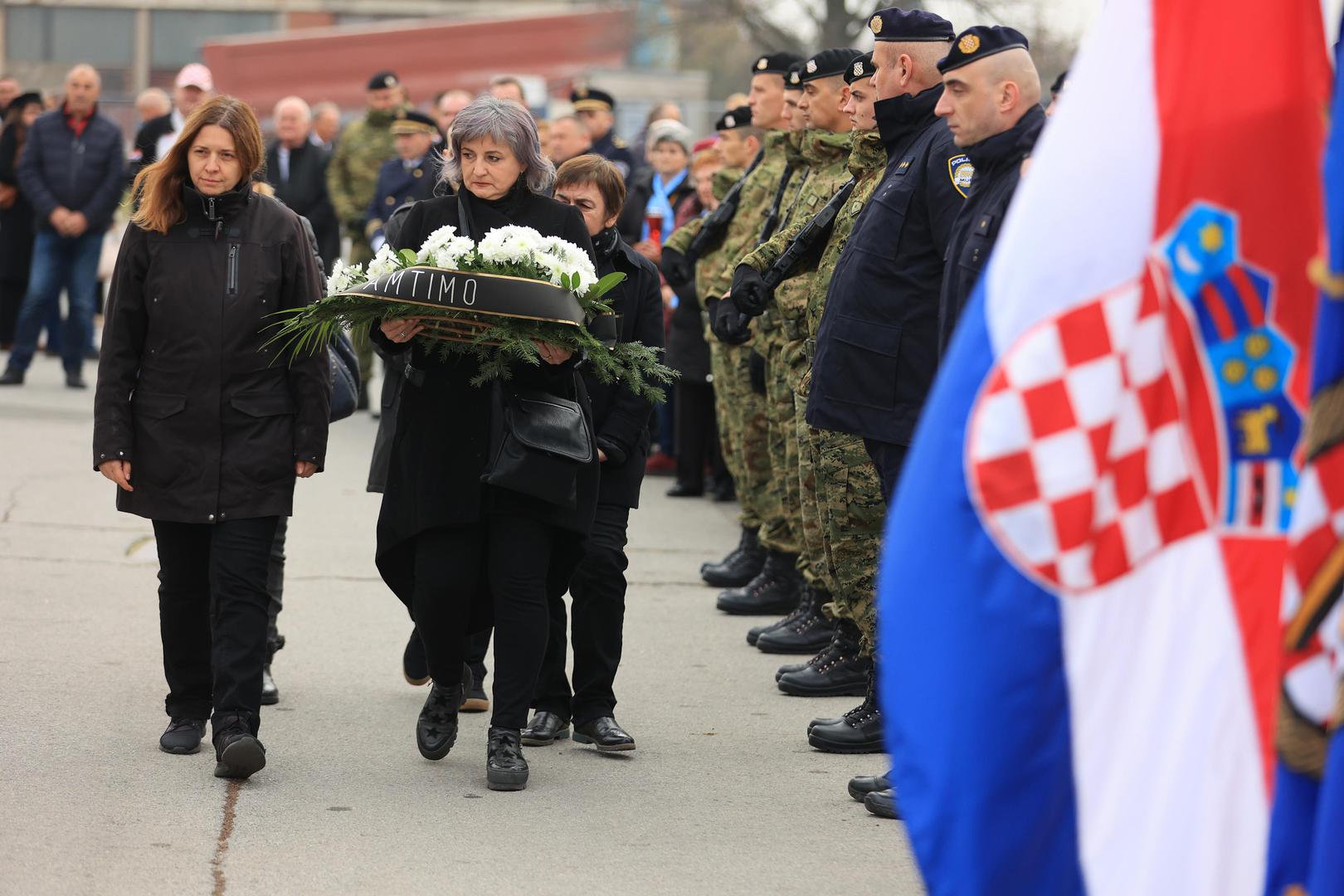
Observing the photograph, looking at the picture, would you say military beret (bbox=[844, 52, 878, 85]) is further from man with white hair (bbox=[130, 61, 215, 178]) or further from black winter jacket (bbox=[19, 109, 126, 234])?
black winter jacket (bbox=[19, 109, 126, 234])

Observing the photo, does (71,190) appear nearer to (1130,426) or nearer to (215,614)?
(215,614)

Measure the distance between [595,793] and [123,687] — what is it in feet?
6.45

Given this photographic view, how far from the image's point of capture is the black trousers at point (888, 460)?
218 inches

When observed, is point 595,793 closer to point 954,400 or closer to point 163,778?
point 163,778

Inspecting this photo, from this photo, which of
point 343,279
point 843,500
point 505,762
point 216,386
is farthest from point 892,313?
point 216,386

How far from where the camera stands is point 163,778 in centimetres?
541

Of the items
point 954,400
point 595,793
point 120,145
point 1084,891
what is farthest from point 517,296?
point 120,145

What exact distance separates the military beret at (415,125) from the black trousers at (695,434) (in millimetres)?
3032

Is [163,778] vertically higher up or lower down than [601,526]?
lower down

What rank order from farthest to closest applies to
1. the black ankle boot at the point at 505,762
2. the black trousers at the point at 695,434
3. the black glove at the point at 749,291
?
the black trousers at the point at 695,434 < the black glove at the point at 749,291 < the black ankle boot at the point at 505,762

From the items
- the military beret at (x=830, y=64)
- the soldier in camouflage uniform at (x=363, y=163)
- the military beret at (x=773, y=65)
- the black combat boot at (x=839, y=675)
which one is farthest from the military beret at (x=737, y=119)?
the soldier in camouflage uniform at (x=363, y=163)

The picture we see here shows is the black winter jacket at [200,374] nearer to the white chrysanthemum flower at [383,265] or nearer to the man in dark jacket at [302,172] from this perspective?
the white chrysanthemum flower at [383,265]

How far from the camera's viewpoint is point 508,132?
17.8 ft

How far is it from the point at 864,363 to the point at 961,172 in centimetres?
63
